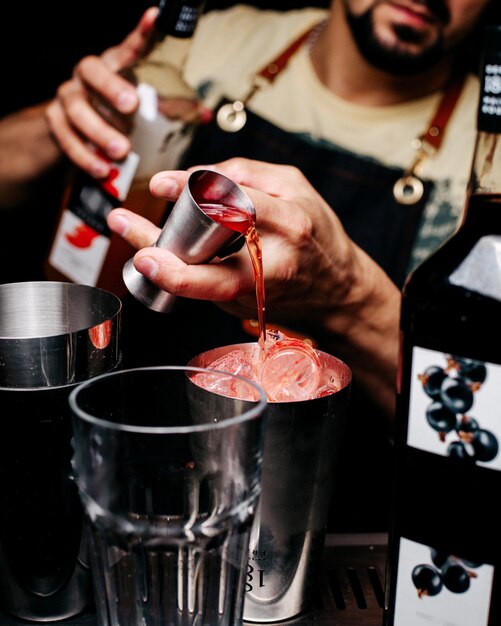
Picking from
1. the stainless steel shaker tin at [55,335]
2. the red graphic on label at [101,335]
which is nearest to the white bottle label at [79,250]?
the stainless steel shaker tin at [55,335]

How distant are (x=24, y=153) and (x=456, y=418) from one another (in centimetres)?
145

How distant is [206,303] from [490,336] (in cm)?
123

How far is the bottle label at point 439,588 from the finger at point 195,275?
35 centimetres

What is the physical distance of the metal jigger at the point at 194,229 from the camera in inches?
29.6

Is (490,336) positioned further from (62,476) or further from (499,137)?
(62,476)

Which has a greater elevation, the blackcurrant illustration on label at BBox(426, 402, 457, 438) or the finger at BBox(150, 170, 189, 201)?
the finger at BBox(150, 170, 189, 201)

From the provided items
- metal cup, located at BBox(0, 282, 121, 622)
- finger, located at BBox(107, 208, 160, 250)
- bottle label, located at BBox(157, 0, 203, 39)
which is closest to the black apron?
bottle label, located at BBox(157, 0, 203, 39)

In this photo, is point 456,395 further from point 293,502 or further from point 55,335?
point 55,335

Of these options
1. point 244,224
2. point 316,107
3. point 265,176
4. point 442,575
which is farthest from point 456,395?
point 316,107

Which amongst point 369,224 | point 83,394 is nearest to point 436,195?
point 369,224

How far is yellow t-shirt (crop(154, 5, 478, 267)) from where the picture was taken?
71.1 inches

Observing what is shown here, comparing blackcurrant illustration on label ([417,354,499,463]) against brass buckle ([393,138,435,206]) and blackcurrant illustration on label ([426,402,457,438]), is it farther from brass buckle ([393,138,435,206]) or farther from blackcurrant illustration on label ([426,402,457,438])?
brass buckle ([393,138,435,206])

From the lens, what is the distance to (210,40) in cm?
210

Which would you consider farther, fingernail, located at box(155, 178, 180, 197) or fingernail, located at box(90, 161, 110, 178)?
fingernail, located at box(90, 161, 110, 178)
